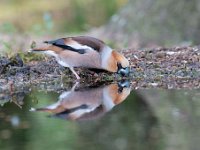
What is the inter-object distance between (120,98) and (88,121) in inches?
38.4

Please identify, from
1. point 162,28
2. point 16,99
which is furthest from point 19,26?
point 16,99

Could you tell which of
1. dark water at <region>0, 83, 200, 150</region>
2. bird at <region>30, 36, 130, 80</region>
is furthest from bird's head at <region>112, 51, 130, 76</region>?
dark water at <region>0, 83, 200, 150</region>

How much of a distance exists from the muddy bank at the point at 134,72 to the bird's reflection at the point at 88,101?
0.31m

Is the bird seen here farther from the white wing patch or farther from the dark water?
the dark water

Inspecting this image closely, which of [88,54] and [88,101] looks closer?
[88,101]

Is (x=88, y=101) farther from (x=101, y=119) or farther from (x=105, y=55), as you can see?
(x=105, y=55)

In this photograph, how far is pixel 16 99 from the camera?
26.8ft

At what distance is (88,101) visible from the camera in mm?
7758

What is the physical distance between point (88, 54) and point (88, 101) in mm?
1073

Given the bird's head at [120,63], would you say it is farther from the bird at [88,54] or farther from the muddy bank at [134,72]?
the muddy bank at [134,72]

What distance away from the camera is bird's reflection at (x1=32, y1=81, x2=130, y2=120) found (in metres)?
7.26

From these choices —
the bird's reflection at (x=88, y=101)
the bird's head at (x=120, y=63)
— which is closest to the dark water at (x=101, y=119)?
the bird's reflection at (x=88, y=101)

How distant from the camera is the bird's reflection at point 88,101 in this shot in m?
7.26

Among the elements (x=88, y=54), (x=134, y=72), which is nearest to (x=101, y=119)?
(x=88, y=54)
